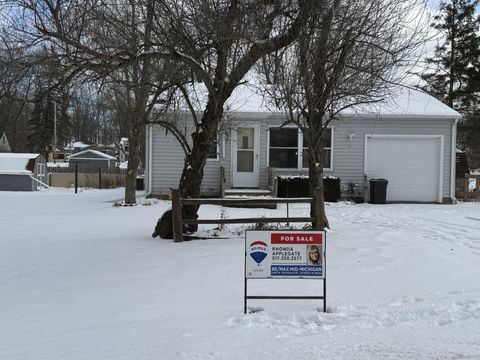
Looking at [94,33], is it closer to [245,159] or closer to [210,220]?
[210,220]

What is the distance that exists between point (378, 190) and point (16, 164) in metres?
20.6

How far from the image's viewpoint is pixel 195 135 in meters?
9.84

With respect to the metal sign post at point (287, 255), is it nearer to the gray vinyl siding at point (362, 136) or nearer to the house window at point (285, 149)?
the house window at point (285, 149)

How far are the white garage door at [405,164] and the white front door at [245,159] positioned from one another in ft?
14.3

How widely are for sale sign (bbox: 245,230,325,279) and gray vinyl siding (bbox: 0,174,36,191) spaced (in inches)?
1008

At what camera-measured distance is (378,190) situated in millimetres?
18328

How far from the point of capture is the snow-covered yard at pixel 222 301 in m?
4.36

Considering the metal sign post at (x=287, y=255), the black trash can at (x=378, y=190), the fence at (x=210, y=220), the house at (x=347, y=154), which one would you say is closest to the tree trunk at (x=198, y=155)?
the fence at (x=210, y=220)

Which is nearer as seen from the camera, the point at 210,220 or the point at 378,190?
the point at 210,220

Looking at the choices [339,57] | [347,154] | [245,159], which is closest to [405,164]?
[347,154]

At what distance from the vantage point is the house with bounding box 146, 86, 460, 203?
61.4ft

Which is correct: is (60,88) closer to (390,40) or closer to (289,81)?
(289,81)

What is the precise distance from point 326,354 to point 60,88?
5951 millimetres

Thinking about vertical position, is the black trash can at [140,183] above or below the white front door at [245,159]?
below
